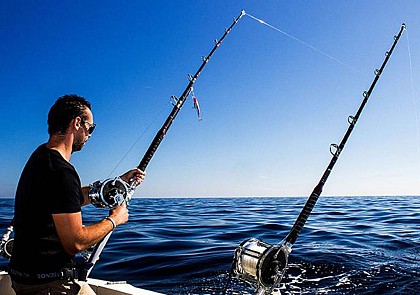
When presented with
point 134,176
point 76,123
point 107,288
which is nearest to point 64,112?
point 76,123

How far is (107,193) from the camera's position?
2.78 metres

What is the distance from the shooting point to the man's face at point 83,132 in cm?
244

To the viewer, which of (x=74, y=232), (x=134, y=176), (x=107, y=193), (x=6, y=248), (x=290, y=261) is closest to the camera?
(x=74, y=232)

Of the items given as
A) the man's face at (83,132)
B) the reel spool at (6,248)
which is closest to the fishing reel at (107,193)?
the man's face at (83,132)

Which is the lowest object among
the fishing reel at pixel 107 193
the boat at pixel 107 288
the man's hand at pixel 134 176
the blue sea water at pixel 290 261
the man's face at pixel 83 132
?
the blue sea water at pixel 290 261

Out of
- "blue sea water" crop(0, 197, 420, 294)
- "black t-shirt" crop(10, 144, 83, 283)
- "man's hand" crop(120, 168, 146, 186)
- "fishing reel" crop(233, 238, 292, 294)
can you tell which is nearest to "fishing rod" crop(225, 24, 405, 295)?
"fishing reel" crop(233, 238, 292, 294)

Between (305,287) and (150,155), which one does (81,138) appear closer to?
(150,155)

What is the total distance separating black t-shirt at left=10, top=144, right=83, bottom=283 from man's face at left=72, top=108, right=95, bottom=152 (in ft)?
0.84

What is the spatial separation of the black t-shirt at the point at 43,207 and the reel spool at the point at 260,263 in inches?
37.3

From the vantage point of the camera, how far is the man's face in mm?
2441

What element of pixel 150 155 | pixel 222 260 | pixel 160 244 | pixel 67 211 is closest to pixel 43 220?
pixel 67 211

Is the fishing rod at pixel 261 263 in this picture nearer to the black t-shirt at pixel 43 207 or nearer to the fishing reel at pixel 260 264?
the fishing reel at pixel 260 264

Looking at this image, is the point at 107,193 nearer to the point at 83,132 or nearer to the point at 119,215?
the point at 119,215

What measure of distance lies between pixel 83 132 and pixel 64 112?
0.17 m
